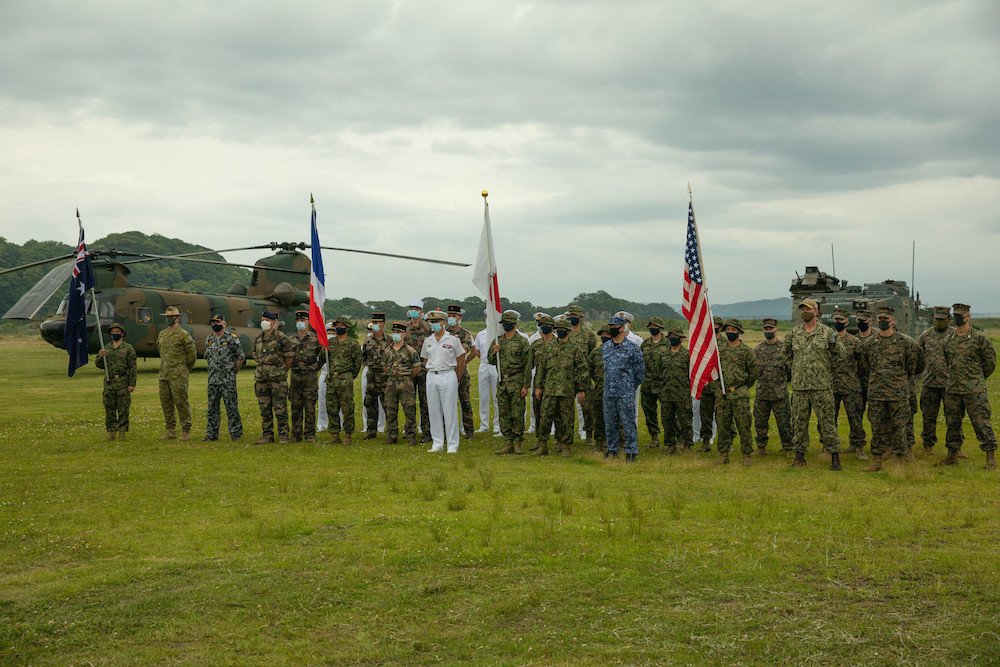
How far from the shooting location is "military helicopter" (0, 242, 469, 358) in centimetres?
2448

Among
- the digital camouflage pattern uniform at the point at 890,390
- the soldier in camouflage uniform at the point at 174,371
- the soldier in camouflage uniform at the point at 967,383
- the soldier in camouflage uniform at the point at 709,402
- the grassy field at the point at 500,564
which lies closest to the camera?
the grassy field at the point at 500,564

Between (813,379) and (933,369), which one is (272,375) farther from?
(933,369)

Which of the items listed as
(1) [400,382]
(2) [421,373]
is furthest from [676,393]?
(1) [400,382]

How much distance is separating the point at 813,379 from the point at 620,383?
8.35ft

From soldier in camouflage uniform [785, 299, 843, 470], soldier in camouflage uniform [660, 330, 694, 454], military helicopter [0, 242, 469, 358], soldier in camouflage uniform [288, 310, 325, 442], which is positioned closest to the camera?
soldier in camouflage uniform [785, 299, 843, 470]

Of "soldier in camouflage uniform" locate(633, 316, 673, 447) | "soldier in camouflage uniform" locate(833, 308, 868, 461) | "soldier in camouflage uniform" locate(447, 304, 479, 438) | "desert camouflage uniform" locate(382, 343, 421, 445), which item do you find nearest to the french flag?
"desert camouflage uniform" locate(382, 343, 421, 445)

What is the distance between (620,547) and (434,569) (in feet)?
5.11

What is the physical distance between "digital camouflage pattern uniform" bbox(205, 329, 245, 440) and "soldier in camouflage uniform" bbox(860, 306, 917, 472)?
954 cm

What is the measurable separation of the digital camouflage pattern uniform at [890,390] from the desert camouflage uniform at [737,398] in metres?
1.53

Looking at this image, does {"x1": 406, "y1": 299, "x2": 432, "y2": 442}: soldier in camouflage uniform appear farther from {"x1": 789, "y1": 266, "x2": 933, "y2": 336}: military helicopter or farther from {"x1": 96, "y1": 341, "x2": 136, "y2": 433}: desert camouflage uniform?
{"x1": 789, "y1": 266, "x2": 933, "y2": 336}: military helicopter

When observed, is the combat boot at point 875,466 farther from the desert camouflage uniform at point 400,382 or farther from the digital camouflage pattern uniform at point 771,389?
the desert camouflage uniform at point 400,382

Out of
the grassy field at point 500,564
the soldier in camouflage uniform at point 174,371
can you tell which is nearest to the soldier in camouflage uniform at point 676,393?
the grassy field at point 500,564

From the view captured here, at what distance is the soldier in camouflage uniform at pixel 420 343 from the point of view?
14562 millimetres

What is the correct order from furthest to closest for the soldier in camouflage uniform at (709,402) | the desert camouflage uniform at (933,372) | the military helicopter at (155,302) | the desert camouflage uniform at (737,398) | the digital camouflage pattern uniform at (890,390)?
the military helicopter at (155,302), the soldier in camouflage uniform at (709,402), the desert camouflage uniform at (933,372), the desert camouflage uniform at (737,398), the digital camouflage pattern uniform at (890,390)
